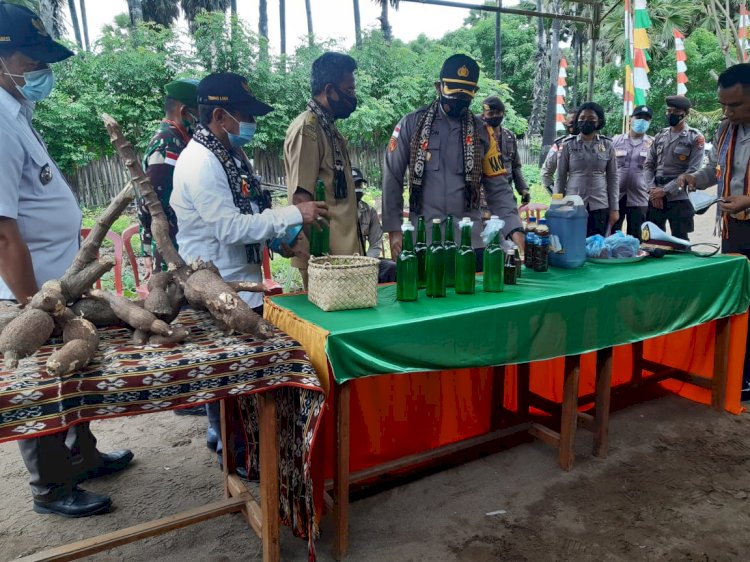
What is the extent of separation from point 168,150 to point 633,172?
514 cm

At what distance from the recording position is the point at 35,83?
83.6 inches

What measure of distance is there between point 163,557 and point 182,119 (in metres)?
2.27

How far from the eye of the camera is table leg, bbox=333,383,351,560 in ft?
6.63

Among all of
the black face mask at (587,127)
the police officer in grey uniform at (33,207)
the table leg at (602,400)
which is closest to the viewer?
the police officer in grey uniform at (33,207)

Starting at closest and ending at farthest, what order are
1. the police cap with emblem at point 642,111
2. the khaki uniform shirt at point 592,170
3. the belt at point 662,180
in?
the khaki uniform shirt at point 592,170
the belt at point 662,180
the police cap with emblem at point 642,111

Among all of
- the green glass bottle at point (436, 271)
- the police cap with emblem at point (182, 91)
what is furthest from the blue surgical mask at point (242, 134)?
the green glass bottle at point (436, 271)

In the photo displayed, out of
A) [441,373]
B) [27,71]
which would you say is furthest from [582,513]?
[27,71]

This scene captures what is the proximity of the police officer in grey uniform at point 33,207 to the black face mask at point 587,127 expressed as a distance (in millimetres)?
4591

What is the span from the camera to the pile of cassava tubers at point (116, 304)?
5.09 feet

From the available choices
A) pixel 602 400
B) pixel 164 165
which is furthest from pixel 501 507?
pixel 164 165

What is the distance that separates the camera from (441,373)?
8.82 ft

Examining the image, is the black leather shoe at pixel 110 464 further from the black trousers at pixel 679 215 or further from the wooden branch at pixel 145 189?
the black trousers at pixel 679 215

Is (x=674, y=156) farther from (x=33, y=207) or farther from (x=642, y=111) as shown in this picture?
(x=33, y=207)

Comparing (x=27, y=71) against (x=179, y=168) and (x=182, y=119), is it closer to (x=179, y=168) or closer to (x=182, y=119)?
(x=179, y=168)
